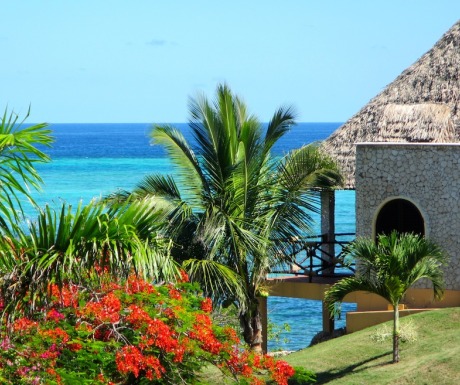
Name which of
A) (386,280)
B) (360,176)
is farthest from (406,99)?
(386,280)

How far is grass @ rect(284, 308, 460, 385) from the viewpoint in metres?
13.6

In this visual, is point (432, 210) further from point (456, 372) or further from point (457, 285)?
point (456, 372)

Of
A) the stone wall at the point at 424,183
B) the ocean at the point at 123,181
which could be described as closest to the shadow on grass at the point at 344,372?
the stone wall at the point at 424,183

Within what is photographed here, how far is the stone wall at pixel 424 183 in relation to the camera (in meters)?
17.5

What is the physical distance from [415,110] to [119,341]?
9789 mm

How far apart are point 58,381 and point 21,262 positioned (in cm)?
170

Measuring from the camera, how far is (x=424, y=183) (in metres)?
17.7

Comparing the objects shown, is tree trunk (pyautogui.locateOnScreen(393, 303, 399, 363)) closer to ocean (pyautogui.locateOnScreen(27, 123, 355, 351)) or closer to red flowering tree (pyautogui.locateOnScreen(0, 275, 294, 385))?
red flowering tree (pyautogui.locateOnScreen(0, 275, 294, 385))

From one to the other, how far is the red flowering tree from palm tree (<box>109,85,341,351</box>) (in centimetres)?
454

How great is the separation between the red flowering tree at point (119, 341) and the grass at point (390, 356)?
2239 mm

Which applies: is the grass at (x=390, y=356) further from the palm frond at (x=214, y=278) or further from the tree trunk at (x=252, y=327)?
the palm frond at (x=214, y=278)

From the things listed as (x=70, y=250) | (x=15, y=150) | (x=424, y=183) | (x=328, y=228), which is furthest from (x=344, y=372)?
(x=15, y=150)

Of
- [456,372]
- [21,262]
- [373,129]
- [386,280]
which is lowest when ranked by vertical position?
[456,372]

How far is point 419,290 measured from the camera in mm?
17875
